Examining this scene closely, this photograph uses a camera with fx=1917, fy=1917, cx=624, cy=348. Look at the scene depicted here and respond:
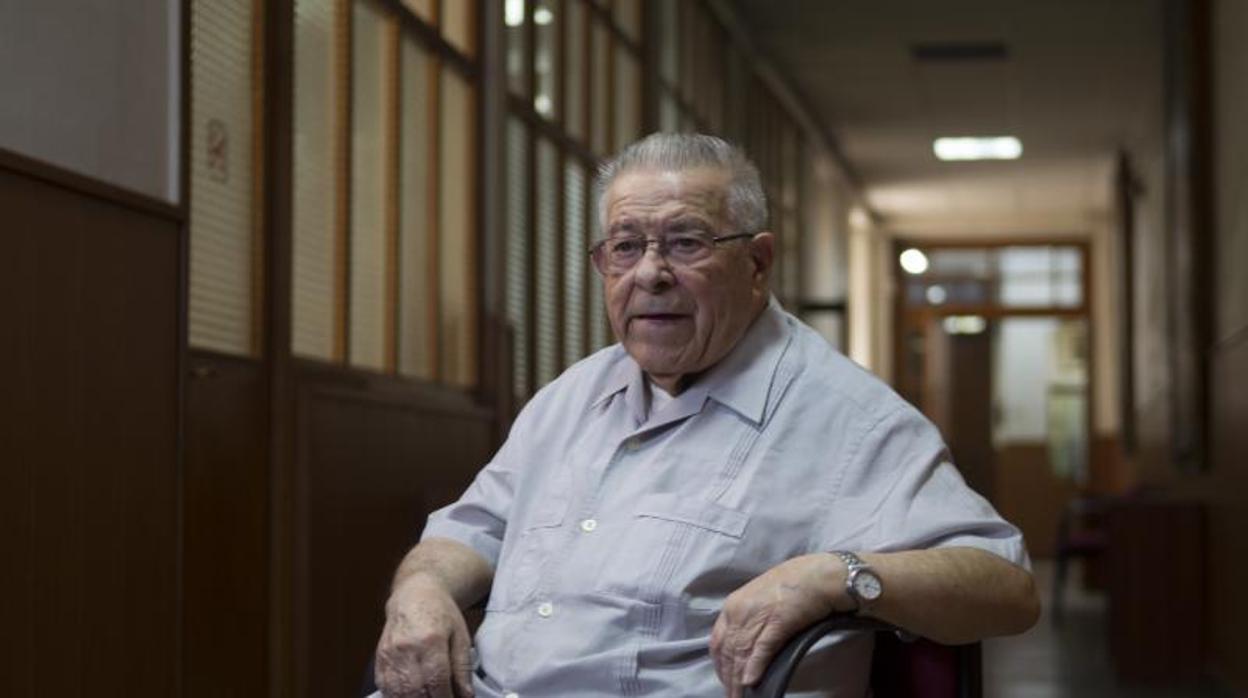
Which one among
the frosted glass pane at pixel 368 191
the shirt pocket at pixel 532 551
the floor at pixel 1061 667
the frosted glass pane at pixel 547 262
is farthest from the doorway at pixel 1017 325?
the shirt pocket at pixel 532 551

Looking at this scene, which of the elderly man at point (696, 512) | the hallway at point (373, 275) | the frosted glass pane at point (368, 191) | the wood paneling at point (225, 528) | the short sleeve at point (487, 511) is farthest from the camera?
the frosted glass pane at point (368, 191)

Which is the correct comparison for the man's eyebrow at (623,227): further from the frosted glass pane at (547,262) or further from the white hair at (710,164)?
the frosted glass pane at (547,262)

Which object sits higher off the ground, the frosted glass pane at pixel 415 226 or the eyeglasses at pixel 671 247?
the frosted glass pane at pixel 415 226

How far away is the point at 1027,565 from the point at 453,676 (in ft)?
2.37

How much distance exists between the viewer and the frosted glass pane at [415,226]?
600 cm

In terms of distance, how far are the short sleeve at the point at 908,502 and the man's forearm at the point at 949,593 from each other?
33mm

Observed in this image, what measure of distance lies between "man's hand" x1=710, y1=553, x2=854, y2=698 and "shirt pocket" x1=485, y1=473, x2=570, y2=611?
0.35 meters

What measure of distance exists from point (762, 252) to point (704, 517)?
422 millimetres

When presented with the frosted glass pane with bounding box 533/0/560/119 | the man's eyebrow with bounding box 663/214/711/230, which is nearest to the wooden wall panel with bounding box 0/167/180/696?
the man's eyebrow with bounding box 663/214/711/230

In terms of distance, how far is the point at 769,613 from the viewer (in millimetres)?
2143

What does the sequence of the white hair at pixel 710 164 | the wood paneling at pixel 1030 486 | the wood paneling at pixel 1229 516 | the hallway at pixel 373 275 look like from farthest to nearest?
1. the wood paneling at pixel 1030 486
2. the wood paneling at pixel 1229 516
3. the hallway at pixel 373 275
4. the white hair at pixel 710 164

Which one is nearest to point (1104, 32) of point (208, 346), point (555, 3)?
point (555, 3)

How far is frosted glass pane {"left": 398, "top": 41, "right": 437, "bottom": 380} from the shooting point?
6.00 m

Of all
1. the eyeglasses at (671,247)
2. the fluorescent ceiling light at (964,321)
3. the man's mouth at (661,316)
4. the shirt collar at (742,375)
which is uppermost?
the fluorescent ceiling light at (964,321)
